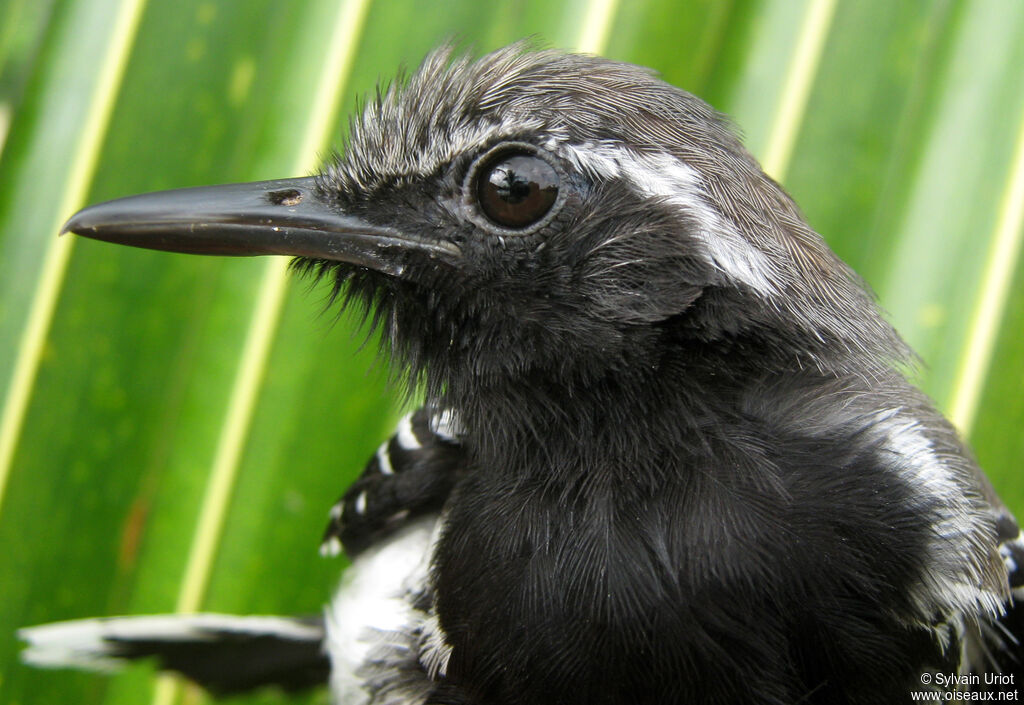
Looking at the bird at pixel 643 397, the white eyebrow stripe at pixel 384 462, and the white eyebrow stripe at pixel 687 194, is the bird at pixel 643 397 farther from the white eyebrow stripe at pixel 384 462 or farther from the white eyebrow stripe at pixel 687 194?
the white eyebrow stripe at pixel 384 462

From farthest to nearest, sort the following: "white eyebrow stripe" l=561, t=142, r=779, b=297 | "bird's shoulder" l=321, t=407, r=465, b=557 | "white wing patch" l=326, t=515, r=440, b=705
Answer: "bird's shoulder" l=321, t=407, r=465, b=557 < "white wing patch" l=326, t=515, r=440, b=705 < "white eyebrow stripe" l=561, t=142, r=779, b=297

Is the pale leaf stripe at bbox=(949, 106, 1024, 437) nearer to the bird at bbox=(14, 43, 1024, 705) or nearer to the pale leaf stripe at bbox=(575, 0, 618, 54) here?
the bird at bbox=(14, 43, 1024, 705)

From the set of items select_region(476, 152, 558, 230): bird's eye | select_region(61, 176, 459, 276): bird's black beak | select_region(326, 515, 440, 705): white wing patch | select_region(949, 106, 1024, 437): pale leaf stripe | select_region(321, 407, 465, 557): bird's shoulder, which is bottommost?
select_region(326, 515, 440, 705): white wing patch

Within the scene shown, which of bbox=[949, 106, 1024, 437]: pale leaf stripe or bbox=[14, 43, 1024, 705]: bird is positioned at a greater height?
bbox=[949, 106, 1024, 437]: pale leaf stripe

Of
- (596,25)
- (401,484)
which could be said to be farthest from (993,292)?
(401,484)

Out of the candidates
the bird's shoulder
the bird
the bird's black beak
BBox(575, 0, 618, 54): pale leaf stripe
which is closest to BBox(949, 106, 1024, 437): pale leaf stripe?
the bird

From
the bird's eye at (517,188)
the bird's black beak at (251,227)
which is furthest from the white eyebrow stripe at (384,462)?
the bird's eye at (517,188)

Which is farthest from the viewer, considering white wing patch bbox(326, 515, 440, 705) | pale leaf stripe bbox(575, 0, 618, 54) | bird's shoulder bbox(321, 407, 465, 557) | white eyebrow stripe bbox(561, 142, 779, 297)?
pale leaf stripe bbox(575, 0, 618, 54)

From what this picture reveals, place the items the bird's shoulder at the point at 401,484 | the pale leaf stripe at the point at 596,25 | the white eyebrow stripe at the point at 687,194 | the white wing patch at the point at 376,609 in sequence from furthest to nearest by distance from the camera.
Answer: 1. the pale leaf stripe at the point at 596,25
2. the bird's shoulder at the point at 401,484
3. the white wing patch at the point at 376,609
4. the white eyebrow stripe at the point at 687,194

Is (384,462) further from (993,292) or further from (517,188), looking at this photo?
(993,292)

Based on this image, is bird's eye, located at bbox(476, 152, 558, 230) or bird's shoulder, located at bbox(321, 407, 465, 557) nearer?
bird's eye, located at bbox(476, 152, 558, 230)
